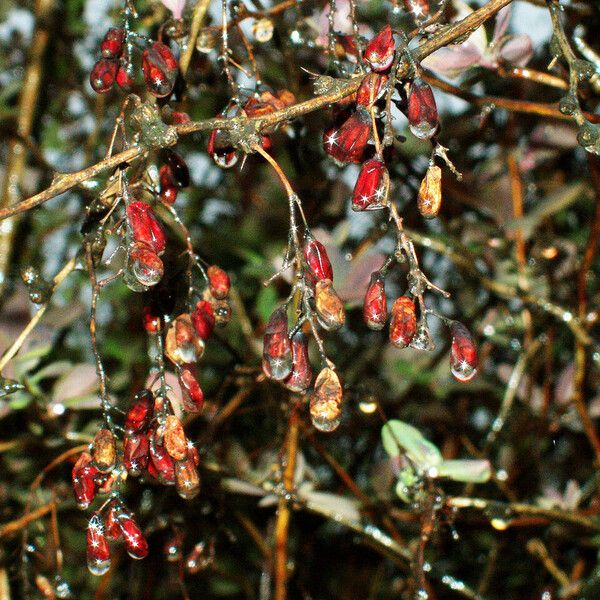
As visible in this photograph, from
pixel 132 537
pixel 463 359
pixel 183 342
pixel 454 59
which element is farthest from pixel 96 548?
pixel 454 59

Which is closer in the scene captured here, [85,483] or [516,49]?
[85,483]

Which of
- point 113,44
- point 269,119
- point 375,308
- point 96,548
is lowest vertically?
point 96,548

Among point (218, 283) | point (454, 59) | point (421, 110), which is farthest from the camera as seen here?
point (454, 59)

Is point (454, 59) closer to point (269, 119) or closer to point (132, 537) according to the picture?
point (269, 119)

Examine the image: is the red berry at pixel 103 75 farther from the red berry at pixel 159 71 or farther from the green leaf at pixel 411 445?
the green leaf at pixel 411 445

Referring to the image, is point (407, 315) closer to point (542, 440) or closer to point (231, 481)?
point (231, 481)

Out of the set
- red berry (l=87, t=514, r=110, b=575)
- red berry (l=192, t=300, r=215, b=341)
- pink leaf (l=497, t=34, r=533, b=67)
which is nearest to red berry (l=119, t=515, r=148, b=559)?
red berry (l=87, t=514, r=110, b=575)
